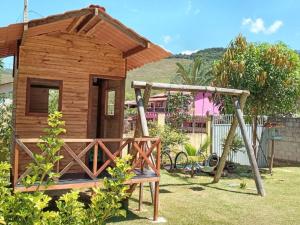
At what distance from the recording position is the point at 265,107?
47.3ft

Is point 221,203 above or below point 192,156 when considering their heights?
below

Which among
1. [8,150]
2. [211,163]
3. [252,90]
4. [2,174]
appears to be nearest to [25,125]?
[8,150]

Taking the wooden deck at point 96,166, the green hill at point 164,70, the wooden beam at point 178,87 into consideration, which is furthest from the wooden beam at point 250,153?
the green hill at point 164,70

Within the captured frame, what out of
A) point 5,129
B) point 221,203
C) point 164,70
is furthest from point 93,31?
point 164,70

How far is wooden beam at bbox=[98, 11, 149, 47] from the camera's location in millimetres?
7823

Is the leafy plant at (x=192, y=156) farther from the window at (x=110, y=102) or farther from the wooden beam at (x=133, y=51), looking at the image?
the wooden beam at (x=133, y=51)

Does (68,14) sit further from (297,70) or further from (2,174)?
(297,70)

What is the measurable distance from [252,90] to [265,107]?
0.98m

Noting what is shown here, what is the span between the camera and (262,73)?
44.5 feet

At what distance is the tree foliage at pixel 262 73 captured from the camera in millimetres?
13777

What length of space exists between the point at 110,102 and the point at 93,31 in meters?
2.35

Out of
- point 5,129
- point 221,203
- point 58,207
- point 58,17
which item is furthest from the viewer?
point 5,129

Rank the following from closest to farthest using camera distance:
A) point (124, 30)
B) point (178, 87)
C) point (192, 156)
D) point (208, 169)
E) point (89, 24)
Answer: point (124, 30) → point (89, 24) → point (178, 87) → point (192, 156) → point (208, 169)

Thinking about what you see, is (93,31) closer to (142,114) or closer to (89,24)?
(89,24)
